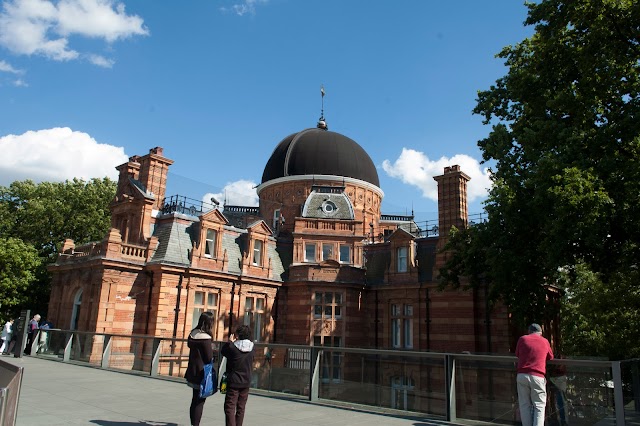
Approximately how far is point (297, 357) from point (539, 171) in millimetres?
9514

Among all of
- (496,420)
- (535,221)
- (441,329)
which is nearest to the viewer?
(496,420)

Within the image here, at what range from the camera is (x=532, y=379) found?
27.2ft

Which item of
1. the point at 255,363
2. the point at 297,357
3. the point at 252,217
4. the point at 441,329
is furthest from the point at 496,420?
the point at 252,217

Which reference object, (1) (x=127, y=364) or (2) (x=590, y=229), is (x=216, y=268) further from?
(2) (x=590, y=229)

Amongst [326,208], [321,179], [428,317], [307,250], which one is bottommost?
[428,317]

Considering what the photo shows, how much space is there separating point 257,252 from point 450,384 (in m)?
21.5

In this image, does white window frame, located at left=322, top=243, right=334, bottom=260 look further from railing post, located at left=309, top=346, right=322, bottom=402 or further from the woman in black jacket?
the woman in black jacket

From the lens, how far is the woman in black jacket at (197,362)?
8.18 m

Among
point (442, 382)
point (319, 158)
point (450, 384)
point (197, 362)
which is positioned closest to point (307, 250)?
point (319, 158)

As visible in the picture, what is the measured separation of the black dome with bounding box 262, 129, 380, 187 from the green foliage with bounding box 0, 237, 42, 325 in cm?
1841

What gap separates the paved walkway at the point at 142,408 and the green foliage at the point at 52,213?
1098 inches

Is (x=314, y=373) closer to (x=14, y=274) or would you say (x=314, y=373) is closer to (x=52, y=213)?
(x=14, y=274)

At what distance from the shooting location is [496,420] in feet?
30.9

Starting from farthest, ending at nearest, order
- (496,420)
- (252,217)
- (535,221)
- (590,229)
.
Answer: (252,217) → (535,221) → (590,229) → (496,420)
